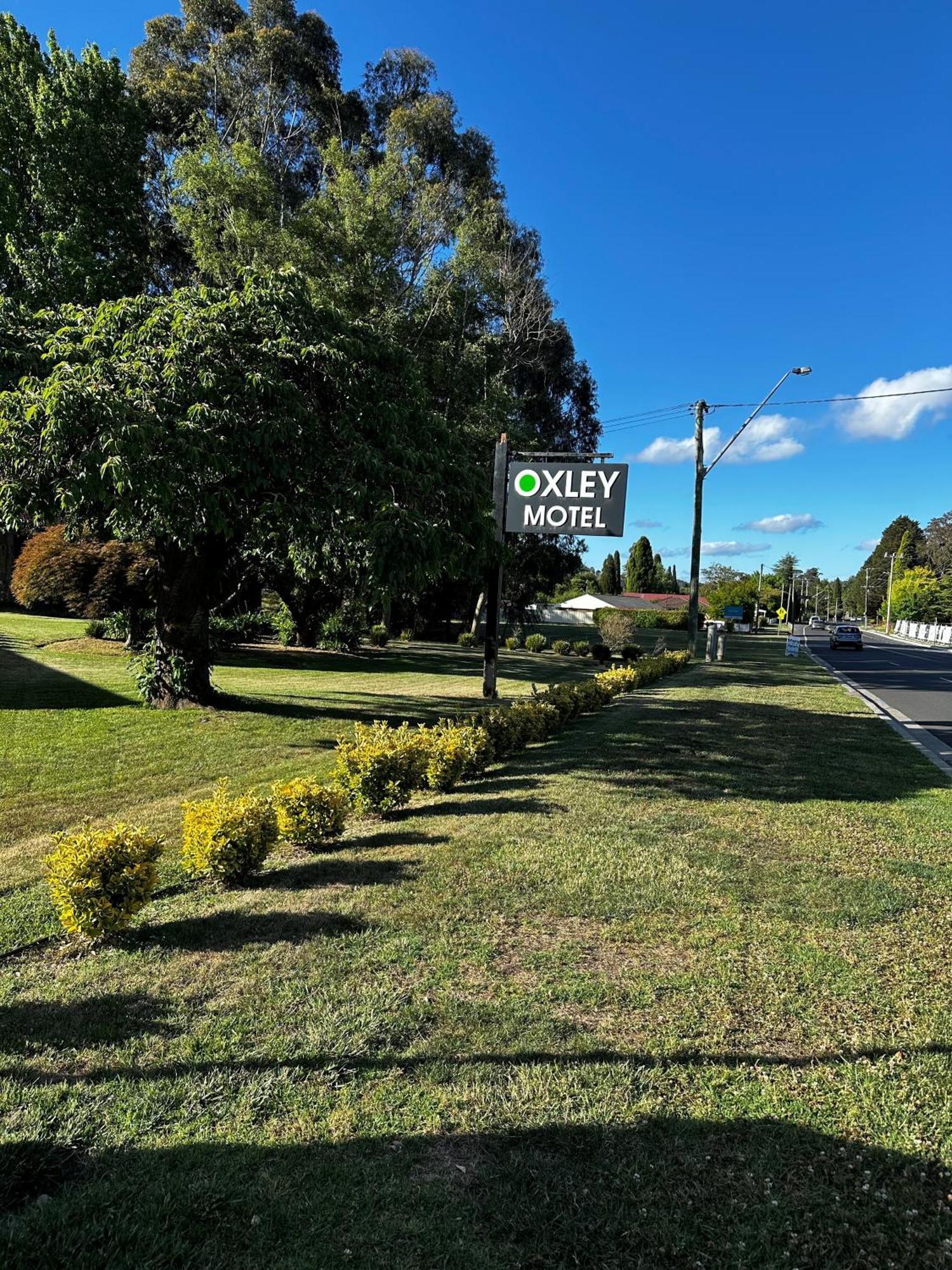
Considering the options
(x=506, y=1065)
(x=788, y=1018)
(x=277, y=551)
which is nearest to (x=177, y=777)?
(x=277, y=551)

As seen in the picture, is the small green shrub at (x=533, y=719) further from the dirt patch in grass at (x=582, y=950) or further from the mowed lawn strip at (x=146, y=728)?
the dirt patch in grass at (x=582, y=950)

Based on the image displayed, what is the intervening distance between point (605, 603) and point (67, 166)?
70.4 metres

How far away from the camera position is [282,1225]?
2.02 m

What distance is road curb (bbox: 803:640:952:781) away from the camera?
9328 millimetres

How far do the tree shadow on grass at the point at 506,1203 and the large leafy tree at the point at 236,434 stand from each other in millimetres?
6107

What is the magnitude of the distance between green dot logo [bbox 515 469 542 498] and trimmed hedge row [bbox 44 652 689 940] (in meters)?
2.95

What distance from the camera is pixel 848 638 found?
3644 centimetres

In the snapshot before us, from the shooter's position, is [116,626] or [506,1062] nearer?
[506,1062]

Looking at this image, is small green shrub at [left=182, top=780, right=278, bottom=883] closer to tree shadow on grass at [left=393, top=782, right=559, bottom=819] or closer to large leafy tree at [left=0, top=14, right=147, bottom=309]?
tree shadow on grass at [left=393, top=782, right=559, bottom=819]

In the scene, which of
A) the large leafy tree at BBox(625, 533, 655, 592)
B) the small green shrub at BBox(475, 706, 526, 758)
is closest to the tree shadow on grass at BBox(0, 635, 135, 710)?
the small green shrub at BBox(475, 706, 526, 758)

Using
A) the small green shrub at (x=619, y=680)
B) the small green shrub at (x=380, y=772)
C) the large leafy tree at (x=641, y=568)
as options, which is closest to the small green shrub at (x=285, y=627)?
the small green shrub at (x=619, y=680)

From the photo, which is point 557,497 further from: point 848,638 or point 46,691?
point 848,638

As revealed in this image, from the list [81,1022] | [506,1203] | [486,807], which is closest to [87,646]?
[486,807]

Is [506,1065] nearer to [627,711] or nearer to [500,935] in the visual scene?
[500,935]
